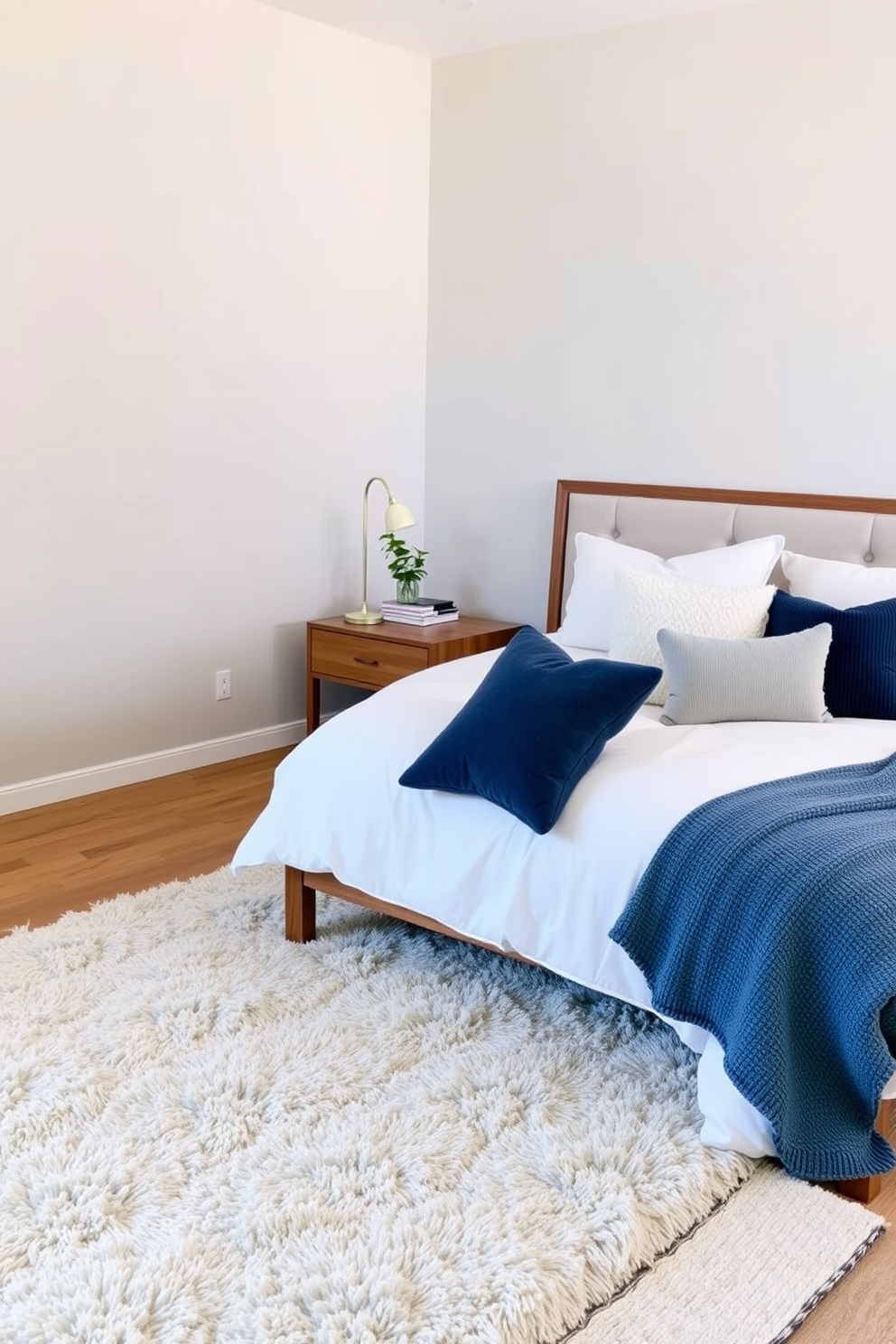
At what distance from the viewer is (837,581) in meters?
3.47

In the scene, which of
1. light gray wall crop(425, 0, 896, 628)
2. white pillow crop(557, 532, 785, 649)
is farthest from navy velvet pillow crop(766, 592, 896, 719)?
light gray wall crop(425, 0, 896, 628)

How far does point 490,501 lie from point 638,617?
1521 millimetres

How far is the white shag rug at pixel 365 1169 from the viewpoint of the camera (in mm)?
1705

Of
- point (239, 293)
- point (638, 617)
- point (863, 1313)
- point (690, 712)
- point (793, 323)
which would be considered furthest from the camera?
point (239, 293)

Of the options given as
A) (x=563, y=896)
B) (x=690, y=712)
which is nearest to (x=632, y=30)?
(x=690, y=712)

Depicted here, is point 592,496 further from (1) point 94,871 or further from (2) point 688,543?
(1) point 94,871

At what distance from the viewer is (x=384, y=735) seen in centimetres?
271

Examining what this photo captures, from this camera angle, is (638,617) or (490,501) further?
(490,501)

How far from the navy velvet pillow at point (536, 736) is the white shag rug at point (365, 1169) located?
493 mm

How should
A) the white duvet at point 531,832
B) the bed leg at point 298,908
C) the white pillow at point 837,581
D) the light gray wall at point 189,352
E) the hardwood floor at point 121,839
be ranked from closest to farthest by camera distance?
the white duvet at point 531,832 → the bed leg at point 298,908 → the hardwood floor at point 121,839 → the white pillow at point 837,581 → the light gray wall at point 189,352

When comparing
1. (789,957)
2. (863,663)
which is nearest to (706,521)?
(863,663)

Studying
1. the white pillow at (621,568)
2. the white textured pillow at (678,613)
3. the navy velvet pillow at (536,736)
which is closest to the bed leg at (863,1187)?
the navy velvet pillow at (536,736)

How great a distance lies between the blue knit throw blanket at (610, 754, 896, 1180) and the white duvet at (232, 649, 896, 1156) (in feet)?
0.23

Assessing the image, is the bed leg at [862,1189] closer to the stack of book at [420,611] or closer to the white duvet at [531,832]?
the white duvet at [531,832]
